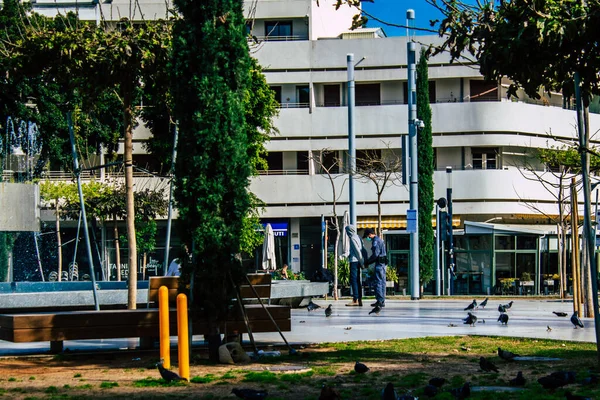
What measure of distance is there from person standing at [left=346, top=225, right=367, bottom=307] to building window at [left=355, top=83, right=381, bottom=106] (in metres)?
24.7

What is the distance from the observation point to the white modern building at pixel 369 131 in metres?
48.9

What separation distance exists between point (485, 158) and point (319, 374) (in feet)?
137

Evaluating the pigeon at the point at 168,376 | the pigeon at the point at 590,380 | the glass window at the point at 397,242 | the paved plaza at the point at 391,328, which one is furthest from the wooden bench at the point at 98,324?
the glass window at the point at 397,242

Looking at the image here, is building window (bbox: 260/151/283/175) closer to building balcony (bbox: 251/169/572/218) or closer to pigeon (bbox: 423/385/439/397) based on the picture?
building balcony (bbox: 251/169/572/218)

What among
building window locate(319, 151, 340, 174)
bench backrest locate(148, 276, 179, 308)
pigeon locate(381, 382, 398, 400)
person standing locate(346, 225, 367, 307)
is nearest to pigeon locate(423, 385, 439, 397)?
pigeon locate(381, 382, 398, 400)

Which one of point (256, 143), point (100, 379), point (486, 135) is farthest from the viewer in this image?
point (486, 135)

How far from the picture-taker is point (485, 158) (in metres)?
49.9

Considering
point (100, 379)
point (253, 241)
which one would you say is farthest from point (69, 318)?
point (253, 241)

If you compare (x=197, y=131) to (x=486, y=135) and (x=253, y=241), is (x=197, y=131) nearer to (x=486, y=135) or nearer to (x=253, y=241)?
(x=253, y=241)

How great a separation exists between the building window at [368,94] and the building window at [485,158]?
5837 millimetres

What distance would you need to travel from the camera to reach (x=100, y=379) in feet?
30.9

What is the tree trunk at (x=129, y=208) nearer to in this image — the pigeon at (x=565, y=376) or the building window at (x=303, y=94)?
the pigeon at (x=565, y=376)

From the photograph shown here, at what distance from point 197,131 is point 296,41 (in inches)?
1569

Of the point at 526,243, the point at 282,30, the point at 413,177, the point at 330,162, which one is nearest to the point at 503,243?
the point at 526,243
